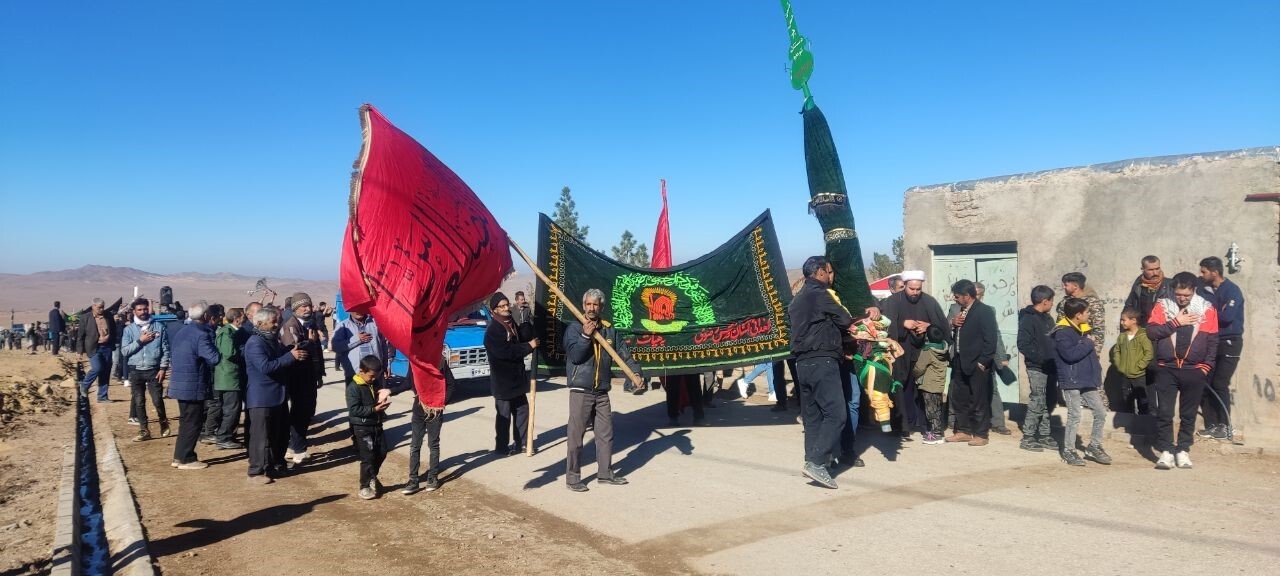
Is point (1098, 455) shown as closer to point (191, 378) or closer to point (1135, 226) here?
point (1135, 226)

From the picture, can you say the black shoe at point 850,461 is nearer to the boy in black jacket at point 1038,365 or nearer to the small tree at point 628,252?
the boy in black jacket at point 1038,365

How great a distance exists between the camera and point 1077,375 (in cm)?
761

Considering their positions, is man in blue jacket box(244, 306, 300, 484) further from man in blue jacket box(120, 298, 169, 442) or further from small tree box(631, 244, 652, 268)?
A: small tree box(631, 244, 652, 268)

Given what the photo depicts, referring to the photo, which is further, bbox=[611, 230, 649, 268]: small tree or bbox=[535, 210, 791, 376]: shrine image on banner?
bbox=[611, 230, 649, 268]: small tree

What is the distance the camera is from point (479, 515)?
6418 millimetres

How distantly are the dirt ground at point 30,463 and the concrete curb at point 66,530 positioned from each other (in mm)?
157

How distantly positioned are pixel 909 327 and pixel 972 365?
0.81 metres

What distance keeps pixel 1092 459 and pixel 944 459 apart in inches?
56.4

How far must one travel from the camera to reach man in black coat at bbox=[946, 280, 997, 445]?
852 centimetres

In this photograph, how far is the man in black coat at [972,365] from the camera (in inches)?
336

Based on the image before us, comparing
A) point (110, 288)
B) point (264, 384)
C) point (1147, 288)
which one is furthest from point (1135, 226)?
point (110, 288)

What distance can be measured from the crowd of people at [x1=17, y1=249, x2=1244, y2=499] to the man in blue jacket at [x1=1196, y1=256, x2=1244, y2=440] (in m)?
0.02

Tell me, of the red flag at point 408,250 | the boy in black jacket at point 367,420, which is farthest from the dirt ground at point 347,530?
the red flag at point 408,250

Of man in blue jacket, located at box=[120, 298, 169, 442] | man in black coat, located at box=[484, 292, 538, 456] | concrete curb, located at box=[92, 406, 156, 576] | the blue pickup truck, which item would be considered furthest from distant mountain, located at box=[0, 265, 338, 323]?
man in black coat, located at box=[484, 292, 538, 456]
